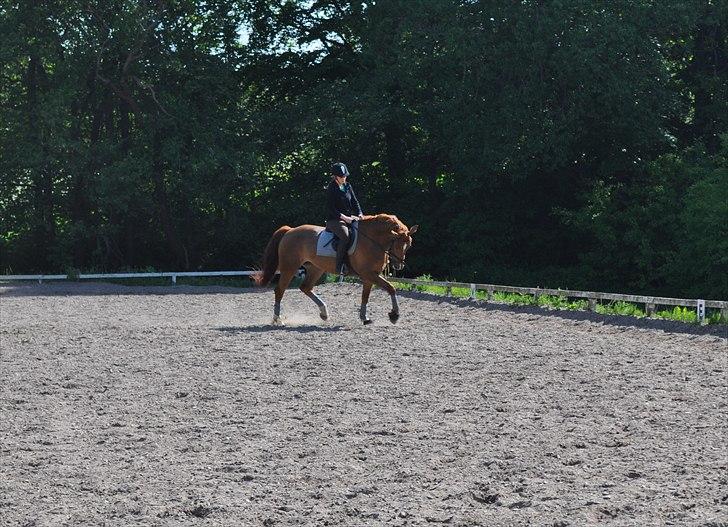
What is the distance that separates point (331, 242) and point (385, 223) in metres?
0.96

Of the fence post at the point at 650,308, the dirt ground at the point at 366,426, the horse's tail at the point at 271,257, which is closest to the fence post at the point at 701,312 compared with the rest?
the dirt ground at the point at 366,426

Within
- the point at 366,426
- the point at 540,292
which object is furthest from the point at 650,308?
the point at 366,426

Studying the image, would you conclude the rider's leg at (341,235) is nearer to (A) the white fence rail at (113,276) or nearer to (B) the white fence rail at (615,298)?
(B) the white fence rail at (615,298)

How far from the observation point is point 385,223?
1659 cm

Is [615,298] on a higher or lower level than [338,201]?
lower

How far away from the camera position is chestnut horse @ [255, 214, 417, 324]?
16547mm

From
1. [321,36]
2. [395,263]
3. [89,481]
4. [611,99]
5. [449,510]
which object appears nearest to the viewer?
[449,510]

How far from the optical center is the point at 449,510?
21.1 ft

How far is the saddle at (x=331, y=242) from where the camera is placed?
16828mm

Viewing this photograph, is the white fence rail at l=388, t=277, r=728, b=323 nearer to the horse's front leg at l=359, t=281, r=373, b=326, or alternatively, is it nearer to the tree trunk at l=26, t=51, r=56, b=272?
the horse's front leg at l=359, t=281, r=373, b=326

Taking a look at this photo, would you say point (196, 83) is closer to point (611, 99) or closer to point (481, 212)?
point (481, 212)

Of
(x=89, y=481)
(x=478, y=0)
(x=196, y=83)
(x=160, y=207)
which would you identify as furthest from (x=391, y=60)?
(x=89, y=481)

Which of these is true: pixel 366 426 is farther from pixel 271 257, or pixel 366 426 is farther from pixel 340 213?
pixel 271 257

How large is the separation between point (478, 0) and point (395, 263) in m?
16.2
